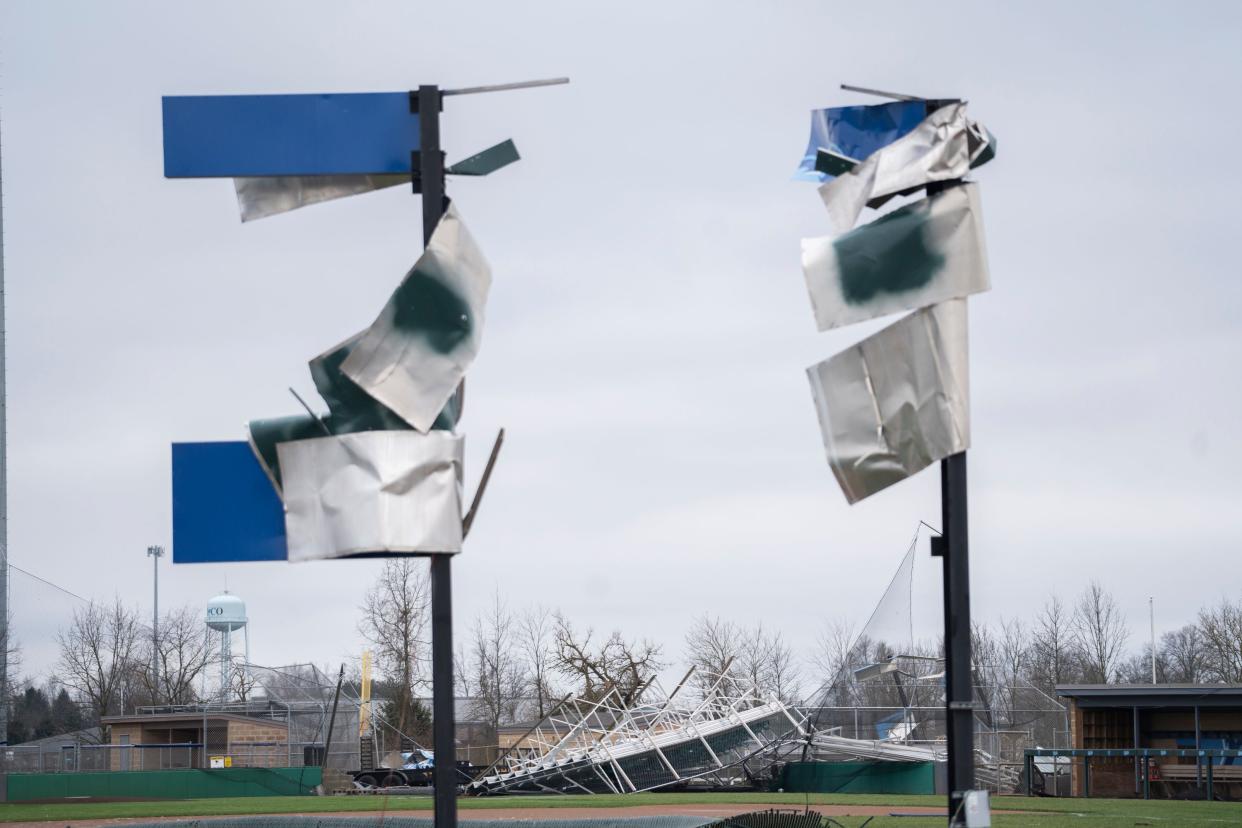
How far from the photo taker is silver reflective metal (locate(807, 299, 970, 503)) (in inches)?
297

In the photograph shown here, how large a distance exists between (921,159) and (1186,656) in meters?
67.4

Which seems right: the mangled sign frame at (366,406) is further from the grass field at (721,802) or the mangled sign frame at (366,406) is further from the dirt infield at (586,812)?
the dirt infield at (586,812)

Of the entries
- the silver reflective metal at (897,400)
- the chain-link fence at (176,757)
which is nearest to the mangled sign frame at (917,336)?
the silver reflective metal at (897,400)

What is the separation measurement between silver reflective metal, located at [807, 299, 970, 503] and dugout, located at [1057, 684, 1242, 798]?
2182cm

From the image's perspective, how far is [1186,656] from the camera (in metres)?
69.2

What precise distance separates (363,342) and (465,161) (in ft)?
3.74

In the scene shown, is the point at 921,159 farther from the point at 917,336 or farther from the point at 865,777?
the point at 865,777

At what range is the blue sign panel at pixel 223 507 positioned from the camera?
776 cm

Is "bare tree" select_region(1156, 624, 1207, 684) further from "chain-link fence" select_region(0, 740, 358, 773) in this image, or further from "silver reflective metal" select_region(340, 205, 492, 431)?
"silver reflective metal" select_region(340, 205, 492, 431)

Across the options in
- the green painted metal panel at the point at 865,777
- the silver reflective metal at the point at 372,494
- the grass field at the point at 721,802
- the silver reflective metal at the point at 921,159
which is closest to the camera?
the silver reflective metal at the point at 372,494

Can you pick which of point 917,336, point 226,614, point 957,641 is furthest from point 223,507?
point 226,614

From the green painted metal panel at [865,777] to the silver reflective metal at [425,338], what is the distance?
23272 millimetres

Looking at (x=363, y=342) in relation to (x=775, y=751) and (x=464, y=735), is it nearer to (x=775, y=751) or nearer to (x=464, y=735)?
(x=775, y=751)

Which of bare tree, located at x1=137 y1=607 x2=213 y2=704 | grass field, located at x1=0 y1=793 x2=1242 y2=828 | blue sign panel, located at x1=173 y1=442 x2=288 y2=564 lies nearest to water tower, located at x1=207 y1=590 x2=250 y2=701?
bare tree, located at x1=137 y1=607 x2=213 y2=704
